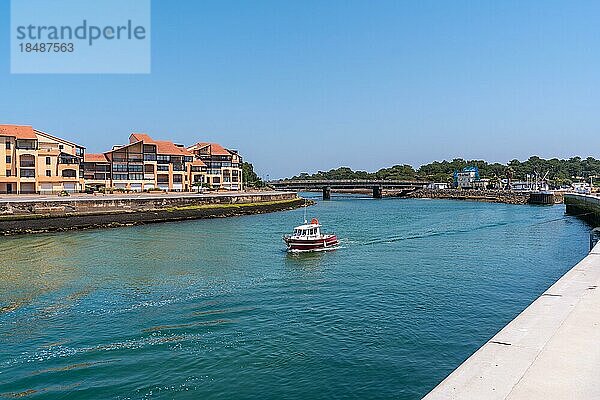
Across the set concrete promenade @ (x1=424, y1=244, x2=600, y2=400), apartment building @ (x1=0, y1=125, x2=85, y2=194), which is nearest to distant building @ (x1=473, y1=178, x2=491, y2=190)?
apartment building @ (x1=0, y1=125, x2=85, y2=194)

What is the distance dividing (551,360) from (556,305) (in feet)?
14.7

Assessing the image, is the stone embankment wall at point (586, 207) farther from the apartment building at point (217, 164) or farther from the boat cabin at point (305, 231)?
the apartment building at point (217, 164)

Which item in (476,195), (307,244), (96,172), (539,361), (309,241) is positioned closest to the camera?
(539,361)

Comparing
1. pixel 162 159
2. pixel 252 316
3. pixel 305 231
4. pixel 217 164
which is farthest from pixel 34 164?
pixel 252 316

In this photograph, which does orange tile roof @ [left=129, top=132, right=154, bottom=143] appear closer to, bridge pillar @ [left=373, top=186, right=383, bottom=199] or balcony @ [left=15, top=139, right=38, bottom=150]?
balcony @ [left=15, top=139, right=38, bottom=150]

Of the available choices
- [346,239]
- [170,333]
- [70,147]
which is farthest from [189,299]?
[70,147]

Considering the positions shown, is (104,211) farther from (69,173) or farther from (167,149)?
(167,149)

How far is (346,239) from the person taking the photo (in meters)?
42.2

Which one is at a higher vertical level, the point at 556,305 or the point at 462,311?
the point at 556,305

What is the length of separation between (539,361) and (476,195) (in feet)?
416

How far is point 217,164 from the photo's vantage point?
106 metres

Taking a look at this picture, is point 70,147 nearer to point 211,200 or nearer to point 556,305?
point 211,200

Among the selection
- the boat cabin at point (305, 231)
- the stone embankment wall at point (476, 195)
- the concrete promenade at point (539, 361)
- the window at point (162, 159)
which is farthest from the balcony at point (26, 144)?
the stone embankment wall at point (476, 195)

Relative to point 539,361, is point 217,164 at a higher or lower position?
higher
